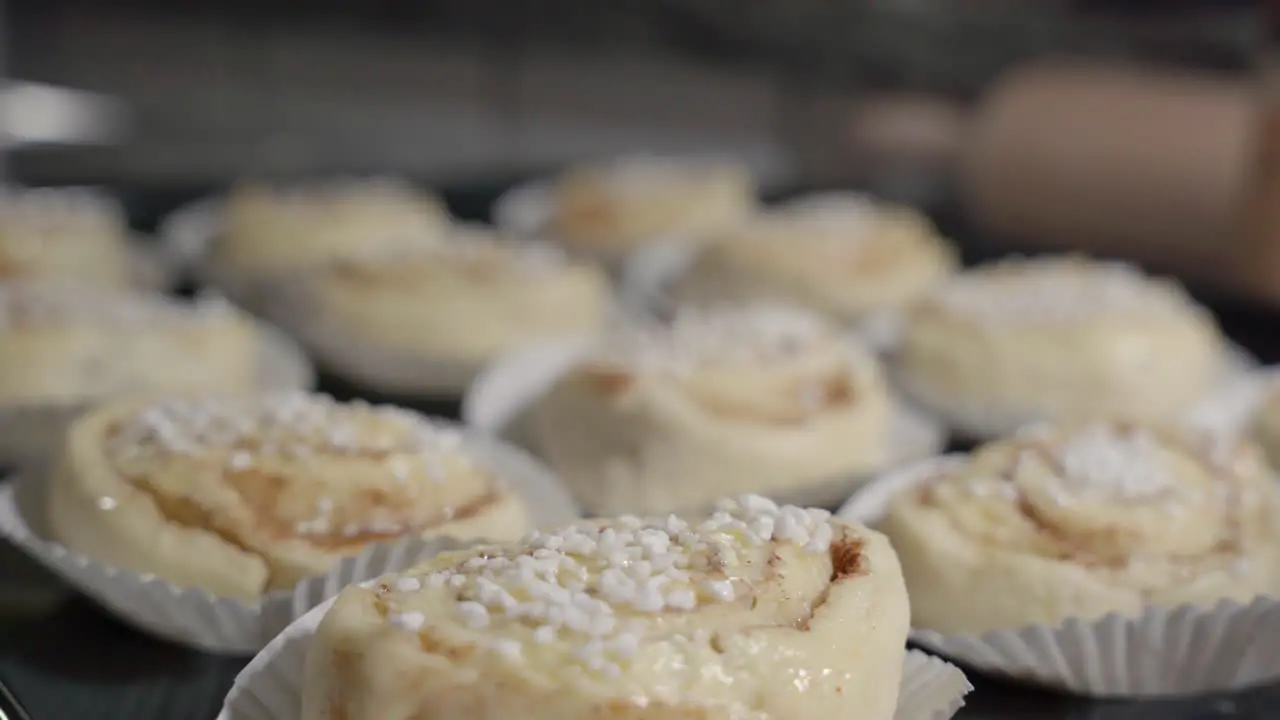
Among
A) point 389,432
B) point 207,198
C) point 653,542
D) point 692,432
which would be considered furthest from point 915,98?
point 653,542

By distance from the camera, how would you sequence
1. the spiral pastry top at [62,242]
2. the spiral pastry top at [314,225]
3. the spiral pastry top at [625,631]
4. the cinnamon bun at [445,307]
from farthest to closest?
the spiral pastry top at [314,225] → the spiral pastry top at [62,242] → the cinnamon bun at [445,307] → the spiral pastry top at [625,631]

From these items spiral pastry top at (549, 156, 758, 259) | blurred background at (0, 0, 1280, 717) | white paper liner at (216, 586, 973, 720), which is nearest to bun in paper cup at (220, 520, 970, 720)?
white paper liner at (216, 586, 973, 720)

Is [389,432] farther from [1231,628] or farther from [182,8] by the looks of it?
[182,8]

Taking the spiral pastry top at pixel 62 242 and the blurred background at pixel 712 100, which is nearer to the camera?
the spiral pastry top at pixel 62 242

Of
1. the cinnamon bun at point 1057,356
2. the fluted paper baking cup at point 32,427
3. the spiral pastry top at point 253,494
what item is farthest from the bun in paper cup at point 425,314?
the spiral pastry top at point 253,494

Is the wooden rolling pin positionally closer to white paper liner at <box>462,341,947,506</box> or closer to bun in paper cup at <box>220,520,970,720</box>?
white paper liner at <box>462,341,947,506</box>

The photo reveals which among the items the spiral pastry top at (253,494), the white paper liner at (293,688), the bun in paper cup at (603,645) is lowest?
the spiral pastry top at (253,494)

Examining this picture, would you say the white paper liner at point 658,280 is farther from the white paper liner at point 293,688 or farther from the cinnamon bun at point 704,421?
the white paper liner at point 293,688
